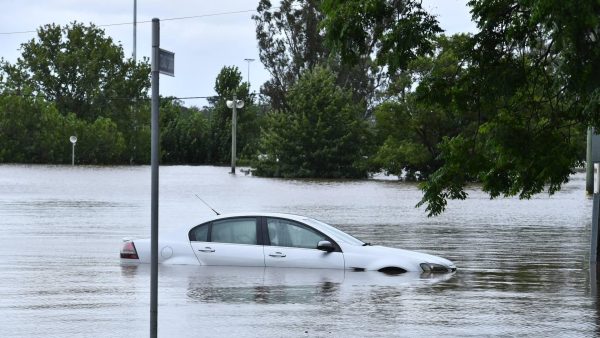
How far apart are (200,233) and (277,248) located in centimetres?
→ 121

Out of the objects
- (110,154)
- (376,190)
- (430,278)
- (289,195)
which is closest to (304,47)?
(110,154)

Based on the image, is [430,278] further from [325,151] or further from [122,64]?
[122,64]

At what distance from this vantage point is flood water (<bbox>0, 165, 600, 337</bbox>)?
1298 cm

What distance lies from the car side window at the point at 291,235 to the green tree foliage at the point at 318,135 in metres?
52.7

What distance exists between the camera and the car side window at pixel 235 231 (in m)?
18.7

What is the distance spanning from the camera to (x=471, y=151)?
13.6m

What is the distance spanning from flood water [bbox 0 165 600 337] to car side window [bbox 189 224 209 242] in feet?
0.91

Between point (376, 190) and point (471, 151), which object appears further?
point (376, 190)

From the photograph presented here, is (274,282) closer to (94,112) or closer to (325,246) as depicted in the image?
(325,246)

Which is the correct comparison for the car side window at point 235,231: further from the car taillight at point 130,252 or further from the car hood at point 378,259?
the car hood at point 378,259

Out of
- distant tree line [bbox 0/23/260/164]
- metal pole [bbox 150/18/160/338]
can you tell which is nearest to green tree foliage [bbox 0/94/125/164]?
distant tree line [bbox 0/23/260/164]

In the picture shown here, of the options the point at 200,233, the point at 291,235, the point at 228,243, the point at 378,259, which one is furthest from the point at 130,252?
the point at 378,259

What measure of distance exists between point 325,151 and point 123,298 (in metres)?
56.3

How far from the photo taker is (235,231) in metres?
18.8
